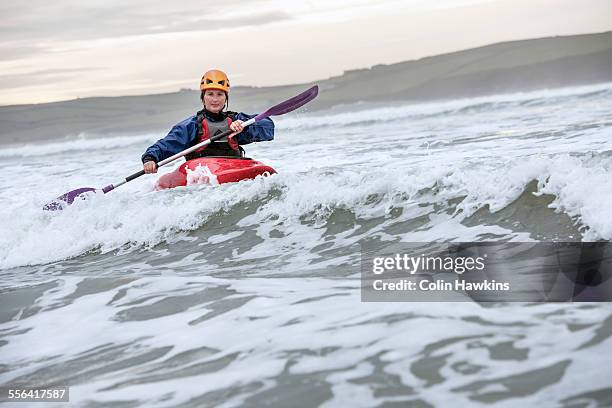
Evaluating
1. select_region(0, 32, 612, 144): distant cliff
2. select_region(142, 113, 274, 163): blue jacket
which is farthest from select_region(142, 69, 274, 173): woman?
select_region(0, 32, 612, 144): distant cliff

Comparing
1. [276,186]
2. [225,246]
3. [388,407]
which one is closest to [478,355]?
[388,407]

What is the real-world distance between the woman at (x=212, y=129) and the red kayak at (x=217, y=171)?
0.13 m

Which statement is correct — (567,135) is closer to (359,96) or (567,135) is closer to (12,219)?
(12,219)

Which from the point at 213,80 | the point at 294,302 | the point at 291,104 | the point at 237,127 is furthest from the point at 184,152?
the point at 294,302

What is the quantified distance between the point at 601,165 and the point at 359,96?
101 ft

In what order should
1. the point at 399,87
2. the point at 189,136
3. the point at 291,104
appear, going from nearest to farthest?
the point at 189,136 → the point at 291,104 → the point at 399,87

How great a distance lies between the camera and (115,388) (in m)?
2.74

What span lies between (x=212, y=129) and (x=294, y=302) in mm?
4034

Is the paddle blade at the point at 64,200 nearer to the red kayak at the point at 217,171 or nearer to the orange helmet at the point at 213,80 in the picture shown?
the red kayak at the point at 217,171

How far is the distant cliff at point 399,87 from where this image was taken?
34.4 m

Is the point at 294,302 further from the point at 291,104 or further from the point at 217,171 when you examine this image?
the point at 291,104

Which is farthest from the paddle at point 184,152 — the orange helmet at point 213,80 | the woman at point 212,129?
the orange helmet at point 213,80

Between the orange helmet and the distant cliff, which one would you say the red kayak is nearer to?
the orange helmet

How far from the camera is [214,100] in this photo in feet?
23.7
